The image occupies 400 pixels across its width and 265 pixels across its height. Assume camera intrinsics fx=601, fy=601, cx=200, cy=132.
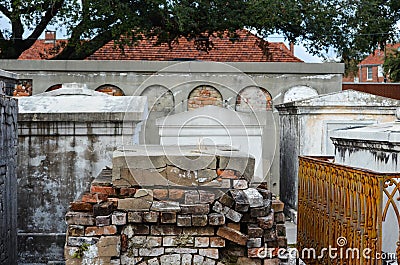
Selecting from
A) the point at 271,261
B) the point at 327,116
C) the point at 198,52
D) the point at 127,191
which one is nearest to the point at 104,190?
the point at 127,191

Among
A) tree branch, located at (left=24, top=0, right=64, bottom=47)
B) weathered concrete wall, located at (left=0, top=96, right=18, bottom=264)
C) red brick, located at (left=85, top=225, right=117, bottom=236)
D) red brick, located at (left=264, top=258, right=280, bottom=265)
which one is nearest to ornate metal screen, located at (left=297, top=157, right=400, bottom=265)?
red brick, located at (left=264, top=258, right=280, bottom=265)

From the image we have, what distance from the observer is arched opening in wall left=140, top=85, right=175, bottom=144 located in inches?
449

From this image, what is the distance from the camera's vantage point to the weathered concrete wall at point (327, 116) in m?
9.39

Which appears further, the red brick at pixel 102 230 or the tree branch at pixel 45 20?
the tree branch at pixel 45 20

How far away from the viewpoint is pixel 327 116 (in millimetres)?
9445

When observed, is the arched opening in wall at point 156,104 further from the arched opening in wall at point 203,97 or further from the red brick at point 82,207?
the red brick at point 82,207

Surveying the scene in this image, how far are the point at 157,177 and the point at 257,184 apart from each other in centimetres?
82

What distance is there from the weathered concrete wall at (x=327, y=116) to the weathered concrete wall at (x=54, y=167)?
3.07m

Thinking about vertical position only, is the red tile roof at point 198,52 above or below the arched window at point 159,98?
above

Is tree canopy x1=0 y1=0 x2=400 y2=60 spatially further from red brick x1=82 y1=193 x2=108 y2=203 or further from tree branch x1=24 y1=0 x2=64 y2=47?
red brick x1=82 y1=193 x2=108 y2=203

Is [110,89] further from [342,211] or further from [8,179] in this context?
[342,211]

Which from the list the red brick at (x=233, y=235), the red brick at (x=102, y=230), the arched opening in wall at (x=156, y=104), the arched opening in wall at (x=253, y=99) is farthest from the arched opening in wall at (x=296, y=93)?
the red brick at (x=102, y=230)

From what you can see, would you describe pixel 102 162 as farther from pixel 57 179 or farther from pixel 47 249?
pixel 47 249

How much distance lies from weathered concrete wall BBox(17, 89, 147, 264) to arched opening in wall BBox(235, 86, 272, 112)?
15.7ft
